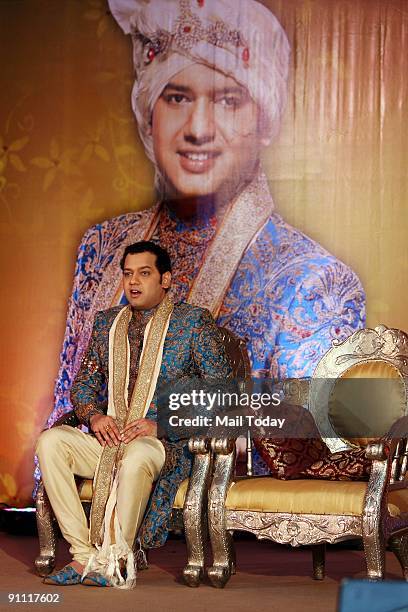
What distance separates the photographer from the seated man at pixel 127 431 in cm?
441

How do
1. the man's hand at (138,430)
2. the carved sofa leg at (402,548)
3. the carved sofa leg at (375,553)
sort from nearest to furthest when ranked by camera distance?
the carved sofa leg at (375,553) < the carved sofa leg at (402,548) < the man's hand at (138,430)

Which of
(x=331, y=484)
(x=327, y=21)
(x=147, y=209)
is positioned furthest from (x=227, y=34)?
(x=331, y=484)

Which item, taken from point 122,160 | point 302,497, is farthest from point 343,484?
point 122,160

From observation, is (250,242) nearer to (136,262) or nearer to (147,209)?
(147,209)

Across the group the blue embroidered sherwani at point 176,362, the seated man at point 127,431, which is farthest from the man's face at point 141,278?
the blue embroidered sherwani at point 176,362

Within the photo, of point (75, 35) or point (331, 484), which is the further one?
point (75, 35)

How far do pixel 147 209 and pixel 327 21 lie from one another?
4.55ft

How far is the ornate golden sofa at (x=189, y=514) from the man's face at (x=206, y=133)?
1.99 metres

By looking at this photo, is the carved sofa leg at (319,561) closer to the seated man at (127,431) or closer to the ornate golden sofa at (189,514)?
the ornate golden sofa at (189,514)

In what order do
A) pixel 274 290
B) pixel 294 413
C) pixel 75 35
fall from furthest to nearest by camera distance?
pixel 75 35, pixel 274 290, pixel 294 413

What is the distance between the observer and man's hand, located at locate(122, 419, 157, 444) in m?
4.62

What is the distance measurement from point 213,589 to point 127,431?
2.38ft

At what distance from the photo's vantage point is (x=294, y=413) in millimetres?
4863

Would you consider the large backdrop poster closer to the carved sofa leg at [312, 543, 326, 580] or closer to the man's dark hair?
the man's dark hair
